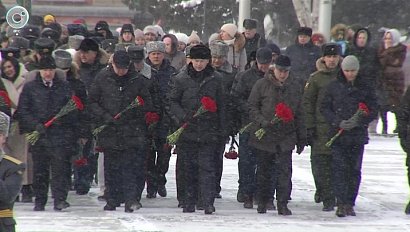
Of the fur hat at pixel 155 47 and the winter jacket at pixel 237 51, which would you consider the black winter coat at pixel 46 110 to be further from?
the winter jacket at pixel 237 51

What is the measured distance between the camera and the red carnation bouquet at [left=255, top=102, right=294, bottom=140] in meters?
13.1

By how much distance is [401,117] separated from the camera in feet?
43.8

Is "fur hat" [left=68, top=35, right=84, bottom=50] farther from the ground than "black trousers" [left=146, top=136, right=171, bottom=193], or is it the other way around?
"fur hat" [left=68, top=35, right=84, bottom=50]

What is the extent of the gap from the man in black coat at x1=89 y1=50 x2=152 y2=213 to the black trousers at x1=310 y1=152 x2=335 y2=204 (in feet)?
7.13

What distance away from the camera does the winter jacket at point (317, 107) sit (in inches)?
Answer: 541

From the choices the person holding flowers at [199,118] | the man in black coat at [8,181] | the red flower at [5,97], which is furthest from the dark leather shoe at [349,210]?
the man in black coat at [8,181]

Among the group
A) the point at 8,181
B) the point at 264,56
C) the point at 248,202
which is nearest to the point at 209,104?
the point at 264,56

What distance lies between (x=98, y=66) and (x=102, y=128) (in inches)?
57.3

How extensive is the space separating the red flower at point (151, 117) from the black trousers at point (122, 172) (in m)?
0.38

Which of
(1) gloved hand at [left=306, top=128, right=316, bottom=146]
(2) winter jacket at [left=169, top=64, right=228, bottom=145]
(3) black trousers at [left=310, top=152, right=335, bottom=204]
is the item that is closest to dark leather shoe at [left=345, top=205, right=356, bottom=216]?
(3) black trousers at [left=310, top=152, right=335, bottom=204]

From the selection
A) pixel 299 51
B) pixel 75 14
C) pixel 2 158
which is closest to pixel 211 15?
pixel 75 14

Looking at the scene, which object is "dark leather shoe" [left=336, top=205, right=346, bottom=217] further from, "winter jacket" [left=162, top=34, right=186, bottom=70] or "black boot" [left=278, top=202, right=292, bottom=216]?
"winter jacket" [left=162, top=34, right=186, bottom=70]

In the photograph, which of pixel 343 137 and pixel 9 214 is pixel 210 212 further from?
pixel 9 214

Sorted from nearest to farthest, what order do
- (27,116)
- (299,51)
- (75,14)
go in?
(27,116), (299,51), (75,14)
